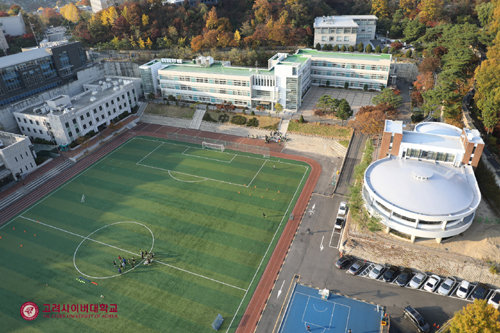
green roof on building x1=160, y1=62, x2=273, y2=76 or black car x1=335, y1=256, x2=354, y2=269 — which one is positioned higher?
green roof on building x1=160, y1=62, x2=273, y2=76

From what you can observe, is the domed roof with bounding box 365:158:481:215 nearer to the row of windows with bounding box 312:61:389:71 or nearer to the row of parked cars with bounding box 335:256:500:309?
the row of parked cars with bounding box 335:256:500:309

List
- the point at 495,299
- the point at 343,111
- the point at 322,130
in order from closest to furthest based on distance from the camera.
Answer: the point at 495,299 < the point at 343,111 < the point at 322,130

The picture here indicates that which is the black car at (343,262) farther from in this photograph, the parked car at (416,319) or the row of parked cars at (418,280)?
the parked car at (416,319)

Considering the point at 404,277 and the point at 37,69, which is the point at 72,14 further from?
the point at 404,277

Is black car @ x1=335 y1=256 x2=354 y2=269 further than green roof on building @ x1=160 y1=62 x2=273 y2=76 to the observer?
No

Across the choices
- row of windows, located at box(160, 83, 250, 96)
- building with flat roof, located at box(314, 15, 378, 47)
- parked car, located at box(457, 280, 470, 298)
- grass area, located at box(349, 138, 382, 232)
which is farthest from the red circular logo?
building with flat roof, located at box(314, 15, 378, 47)

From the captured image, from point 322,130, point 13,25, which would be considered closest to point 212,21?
point 322,130
